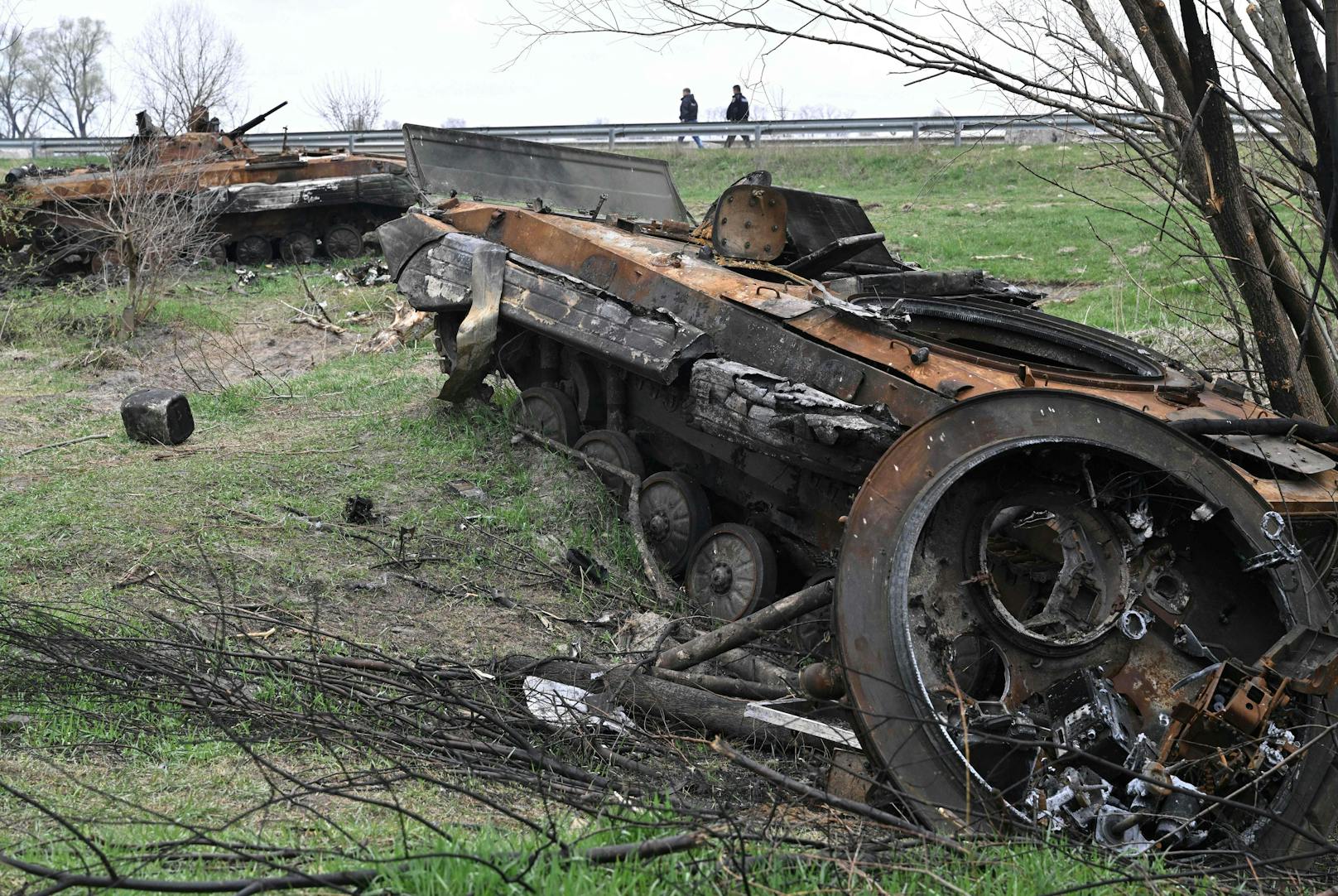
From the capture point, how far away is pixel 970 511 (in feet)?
16.3

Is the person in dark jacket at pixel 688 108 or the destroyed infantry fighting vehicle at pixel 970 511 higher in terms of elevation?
the person in dark jacket at pixel 688 108

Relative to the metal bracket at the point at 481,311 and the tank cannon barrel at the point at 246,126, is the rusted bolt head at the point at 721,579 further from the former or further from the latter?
the tank cannon barrel at the point at 246,126

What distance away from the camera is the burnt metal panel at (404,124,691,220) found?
9.59 meters

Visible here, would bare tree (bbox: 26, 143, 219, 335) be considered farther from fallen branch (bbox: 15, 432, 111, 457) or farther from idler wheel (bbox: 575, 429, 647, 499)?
idler wheel (bbox: 575, 429, 647, 499)

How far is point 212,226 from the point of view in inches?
651

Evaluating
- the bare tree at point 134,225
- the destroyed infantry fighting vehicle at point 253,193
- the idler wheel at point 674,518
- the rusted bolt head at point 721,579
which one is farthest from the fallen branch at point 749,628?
the destroyed infantry fighting vehicle at point 253,193

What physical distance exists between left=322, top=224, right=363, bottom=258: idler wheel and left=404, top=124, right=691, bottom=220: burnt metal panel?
8.75 meters

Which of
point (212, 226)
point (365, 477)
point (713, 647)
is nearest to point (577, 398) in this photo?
point (365, 477)

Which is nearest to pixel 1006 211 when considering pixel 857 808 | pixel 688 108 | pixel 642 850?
pixel 688 108

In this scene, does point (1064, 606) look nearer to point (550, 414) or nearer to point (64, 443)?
point (550, 414)

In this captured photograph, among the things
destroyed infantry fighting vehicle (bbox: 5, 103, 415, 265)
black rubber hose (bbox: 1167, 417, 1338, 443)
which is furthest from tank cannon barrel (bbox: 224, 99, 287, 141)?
black rubber hose (bbox: 1167, 417, 1338, 443)

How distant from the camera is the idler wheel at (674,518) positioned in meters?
7.13

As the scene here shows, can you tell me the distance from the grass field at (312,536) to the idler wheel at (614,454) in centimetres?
11

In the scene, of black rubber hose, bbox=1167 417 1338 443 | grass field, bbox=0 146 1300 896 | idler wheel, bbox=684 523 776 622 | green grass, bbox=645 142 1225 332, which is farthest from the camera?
green grass, bbox=645 142 1225 332
